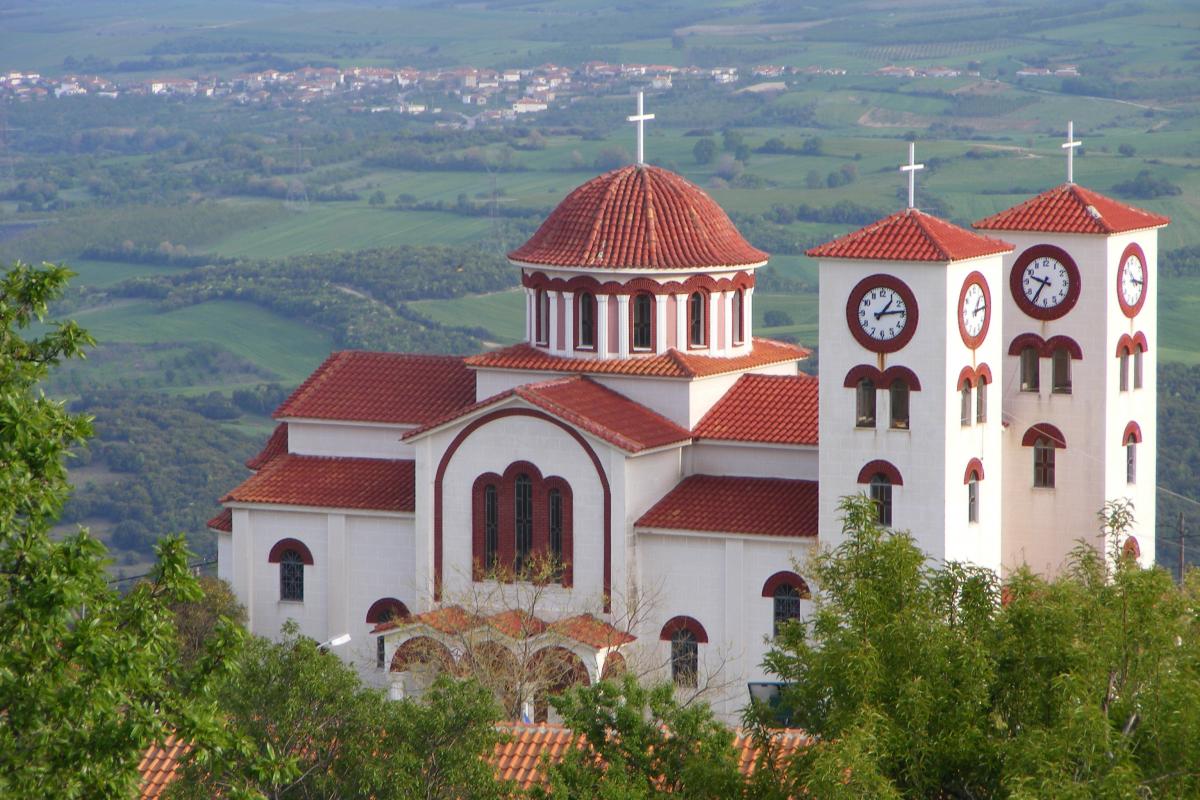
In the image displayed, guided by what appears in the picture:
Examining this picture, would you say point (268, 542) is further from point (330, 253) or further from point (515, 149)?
point (515, 149)

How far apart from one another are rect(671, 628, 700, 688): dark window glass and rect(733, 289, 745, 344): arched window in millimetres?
7206

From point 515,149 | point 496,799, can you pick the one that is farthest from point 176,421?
point 496,799

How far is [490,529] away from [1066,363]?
11.9 metres

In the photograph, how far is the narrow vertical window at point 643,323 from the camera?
165 feet

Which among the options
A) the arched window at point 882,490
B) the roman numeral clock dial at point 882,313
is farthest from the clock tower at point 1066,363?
the arched window at point 882,490

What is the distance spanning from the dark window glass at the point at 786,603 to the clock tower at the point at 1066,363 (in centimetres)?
482

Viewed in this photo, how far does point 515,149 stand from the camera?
177m

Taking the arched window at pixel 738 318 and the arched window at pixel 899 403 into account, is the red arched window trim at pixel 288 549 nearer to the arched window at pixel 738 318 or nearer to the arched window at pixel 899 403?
the arched window at pixel 738 318

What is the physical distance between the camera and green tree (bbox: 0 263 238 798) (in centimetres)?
2188

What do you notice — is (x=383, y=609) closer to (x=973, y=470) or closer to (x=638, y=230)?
(x=638, y=230)

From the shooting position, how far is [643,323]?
1986 inches

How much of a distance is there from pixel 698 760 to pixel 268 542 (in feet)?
80.5

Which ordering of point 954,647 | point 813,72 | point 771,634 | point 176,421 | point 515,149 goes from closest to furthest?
1. point 954,647
2. point 771,634
3. point 176,421
4. point 515,149
5. point 813,72

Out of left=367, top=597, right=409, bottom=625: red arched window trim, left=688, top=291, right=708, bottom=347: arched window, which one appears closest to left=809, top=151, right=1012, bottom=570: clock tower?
left=688, top=291, right=708, bottom=347: arched window
